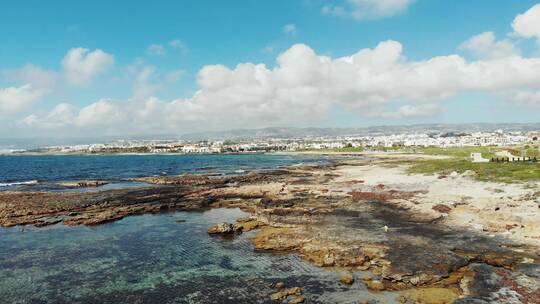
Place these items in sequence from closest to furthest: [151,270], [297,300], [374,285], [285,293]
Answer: [297,300] < [285,293] < [374,285] < [151,270]

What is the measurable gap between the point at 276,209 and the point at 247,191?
14.6 meters

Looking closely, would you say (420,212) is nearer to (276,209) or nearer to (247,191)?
(276,209)

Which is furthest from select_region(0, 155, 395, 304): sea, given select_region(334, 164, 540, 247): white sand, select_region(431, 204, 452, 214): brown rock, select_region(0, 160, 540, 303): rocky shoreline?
select_region(431, 204, 452, 214): brown rock

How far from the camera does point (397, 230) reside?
3088 centimetres

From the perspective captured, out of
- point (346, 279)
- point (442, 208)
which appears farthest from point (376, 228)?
point (346, 279)

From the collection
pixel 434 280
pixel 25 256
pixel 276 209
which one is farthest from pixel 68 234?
pixel 434 280

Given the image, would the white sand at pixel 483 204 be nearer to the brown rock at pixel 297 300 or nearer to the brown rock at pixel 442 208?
the brown rock at pixel 442 208

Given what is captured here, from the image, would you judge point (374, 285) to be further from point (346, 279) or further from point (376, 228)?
point (376, 228)

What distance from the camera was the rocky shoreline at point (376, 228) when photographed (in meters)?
20.5

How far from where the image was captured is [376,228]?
3178 centimetres

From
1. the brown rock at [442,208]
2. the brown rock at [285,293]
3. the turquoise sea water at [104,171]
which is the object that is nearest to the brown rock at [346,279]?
the brown rock at [285,293]

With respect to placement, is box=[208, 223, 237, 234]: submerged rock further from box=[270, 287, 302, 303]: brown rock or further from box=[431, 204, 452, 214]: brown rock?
box=[431, 204, 452, 214]: brown rock

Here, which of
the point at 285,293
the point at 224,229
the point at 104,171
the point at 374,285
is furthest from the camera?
the point at 104,171

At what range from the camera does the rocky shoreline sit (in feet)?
67.2
